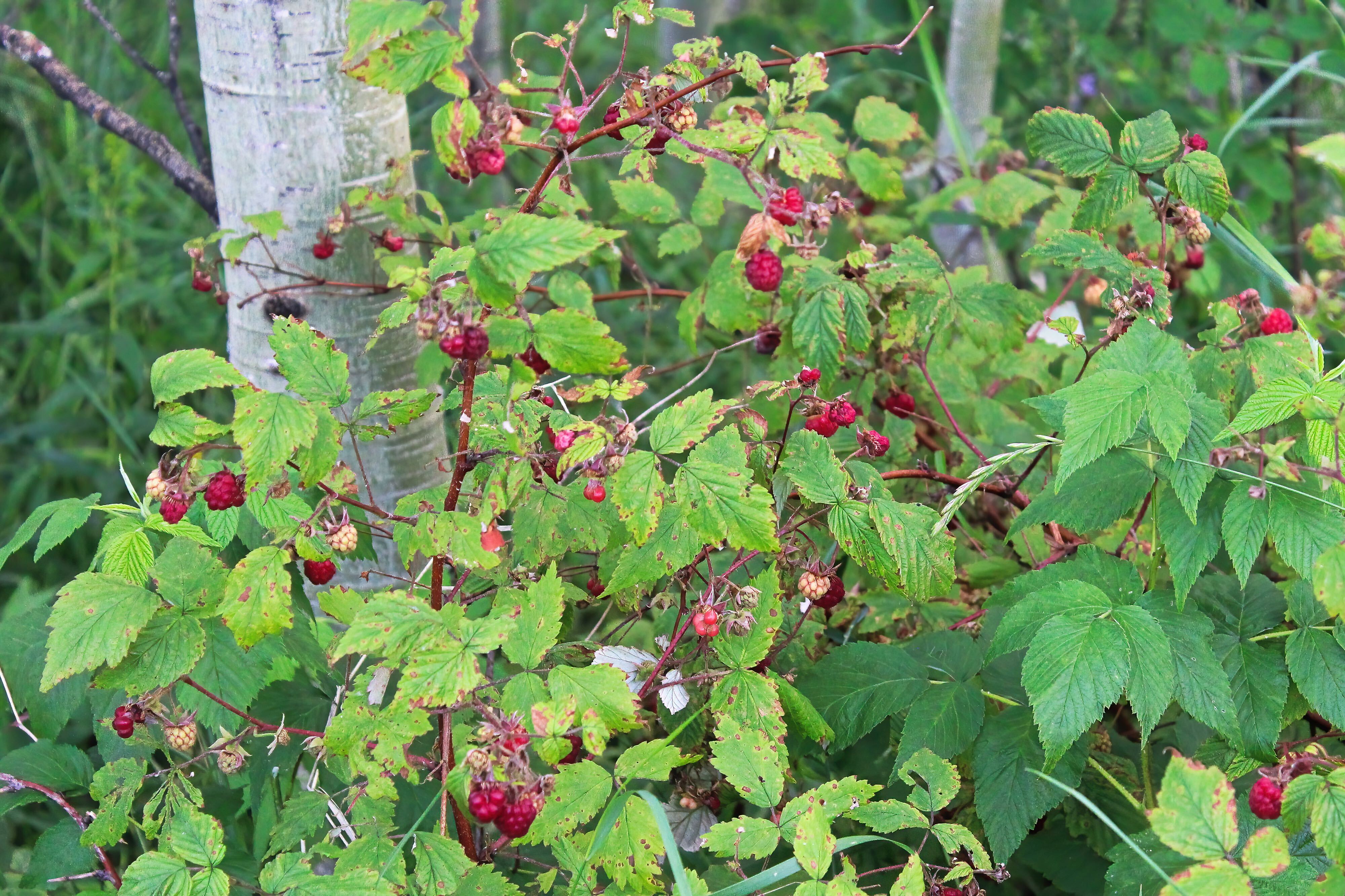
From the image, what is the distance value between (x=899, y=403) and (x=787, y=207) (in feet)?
1.85

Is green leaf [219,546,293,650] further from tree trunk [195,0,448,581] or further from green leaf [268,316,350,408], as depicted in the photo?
tree trunk [195,0,448,581]

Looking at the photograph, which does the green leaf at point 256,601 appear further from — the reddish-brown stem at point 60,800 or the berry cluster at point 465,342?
the reddish-brown stem at point 60,800

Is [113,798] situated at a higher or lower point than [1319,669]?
lower

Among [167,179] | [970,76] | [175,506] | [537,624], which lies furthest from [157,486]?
[167,179]

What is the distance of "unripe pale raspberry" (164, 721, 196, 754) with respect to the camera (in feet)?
3.85

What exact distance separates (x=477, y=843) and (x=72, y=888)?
2.47ft

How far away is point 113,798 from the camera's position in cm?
129

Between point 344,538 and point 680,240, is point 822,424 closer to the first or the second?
point 344,538

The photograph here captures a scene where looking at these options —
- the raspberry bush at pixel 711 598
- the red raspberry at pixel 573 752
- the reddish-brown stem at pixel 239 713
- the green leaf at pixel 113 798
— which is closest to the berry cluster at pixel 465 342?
the raspberry bush at pixel 711 598

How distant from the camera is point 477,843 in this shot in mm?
1382

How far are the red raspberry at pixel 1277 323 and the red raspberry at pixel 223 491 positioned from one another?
1.28 m

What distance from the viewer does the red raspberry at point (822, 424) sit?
1.29m

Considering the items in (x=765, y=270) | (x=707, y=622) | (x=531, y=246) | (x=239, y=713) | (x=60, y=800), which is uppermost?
(x=531, y=246)

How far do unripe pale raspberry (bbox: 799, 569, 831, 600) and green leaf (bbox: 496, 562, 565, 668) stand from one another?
0.86 ft
